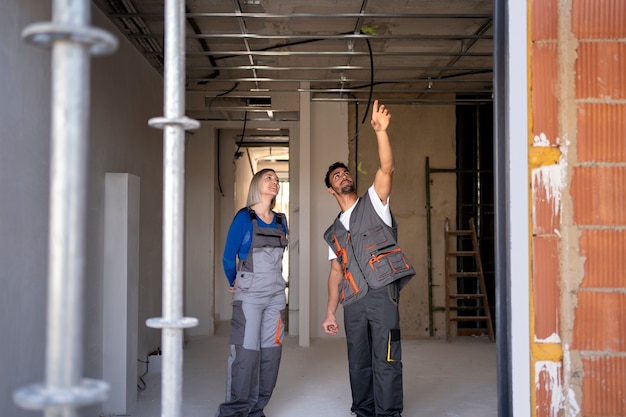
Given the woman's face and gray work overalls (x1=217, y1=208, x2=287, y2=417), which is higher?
the woman's face

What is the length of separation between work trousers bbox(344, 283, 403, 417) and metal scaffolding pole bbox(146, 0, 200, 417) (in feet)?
6.61

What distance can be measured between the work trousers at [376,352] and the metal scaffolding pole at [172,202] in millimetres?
2015

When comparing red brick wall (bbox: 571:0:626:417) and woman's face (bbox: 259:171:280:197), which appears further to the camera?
woman's face (bbox: 259:171:280:197)

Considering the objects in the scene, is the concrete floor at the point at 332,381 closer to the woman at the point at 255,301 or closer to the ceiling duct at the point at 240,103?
the woman at the point at 255,301

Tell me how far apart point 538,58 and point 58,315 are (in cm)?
190

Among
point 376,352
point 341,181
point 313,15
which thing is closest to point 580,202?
point 376,352

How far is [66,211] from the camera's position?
1.12 metres

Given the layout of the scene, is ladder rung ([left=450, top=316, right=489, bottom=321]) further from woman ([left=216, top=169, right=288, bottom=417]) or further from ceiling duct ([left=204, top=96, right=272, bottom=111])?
woman ([left=216, top=169, right=288, bottom=417])

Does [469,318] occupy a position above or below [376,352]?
below

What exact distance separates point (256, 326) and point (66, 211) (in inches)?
102

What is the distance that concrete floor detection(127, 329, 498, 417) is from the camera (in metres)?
4.10

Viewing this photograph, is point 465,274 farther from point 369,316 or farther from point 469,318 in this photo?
point 369,316

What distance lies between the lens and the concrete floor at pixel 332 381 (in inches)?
161

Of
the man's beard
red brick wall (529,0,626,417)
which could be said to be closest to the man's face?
the man's beard
